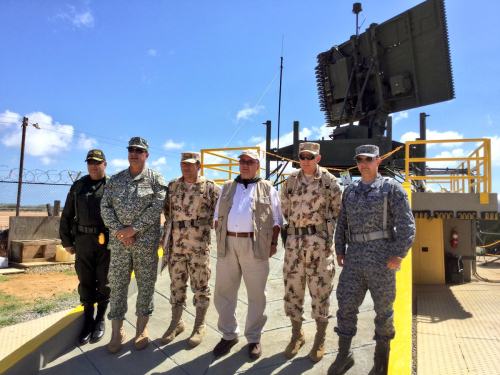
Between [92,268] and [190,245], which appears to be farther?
[92,268]

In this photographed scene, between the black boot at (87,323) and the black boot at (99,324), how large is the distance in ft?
0.14

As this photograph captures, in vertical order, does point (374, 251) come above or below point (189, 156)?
below

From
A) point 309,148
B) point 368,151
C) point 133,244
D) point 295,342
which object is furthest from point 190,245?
point 368,151

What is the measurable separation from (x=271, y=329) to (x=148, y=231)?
1.60 metres

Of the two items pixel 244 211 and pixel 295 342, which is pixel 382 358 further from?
pixel 244 211

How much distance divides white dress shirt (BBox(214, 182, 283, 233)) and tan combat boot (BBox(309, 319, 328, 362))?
921 millimetres

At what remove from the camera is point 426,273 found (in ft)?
24.3

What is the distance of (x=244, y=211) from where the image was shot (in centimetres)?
311

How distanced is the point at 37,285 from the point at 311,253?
6.51 m

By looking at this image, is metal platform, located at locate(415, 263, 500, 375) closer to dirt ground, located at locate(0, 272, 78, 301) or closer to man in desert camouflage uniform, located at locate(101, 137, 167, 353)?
man in desert camouflage uniform, located at locate(101, 137, 167, 353)

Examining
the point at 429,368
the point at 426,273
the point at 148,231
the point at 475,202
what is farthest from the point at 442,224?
the point at 148,231

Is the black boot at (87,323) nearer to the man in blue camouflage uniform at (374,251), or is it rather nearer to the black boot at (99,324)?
A: the black boot at (99,324)

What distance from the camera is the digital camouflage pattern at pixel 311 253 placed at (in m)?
2.94

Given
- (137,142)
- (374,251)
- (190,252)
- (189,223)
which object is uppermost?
(137,142)
